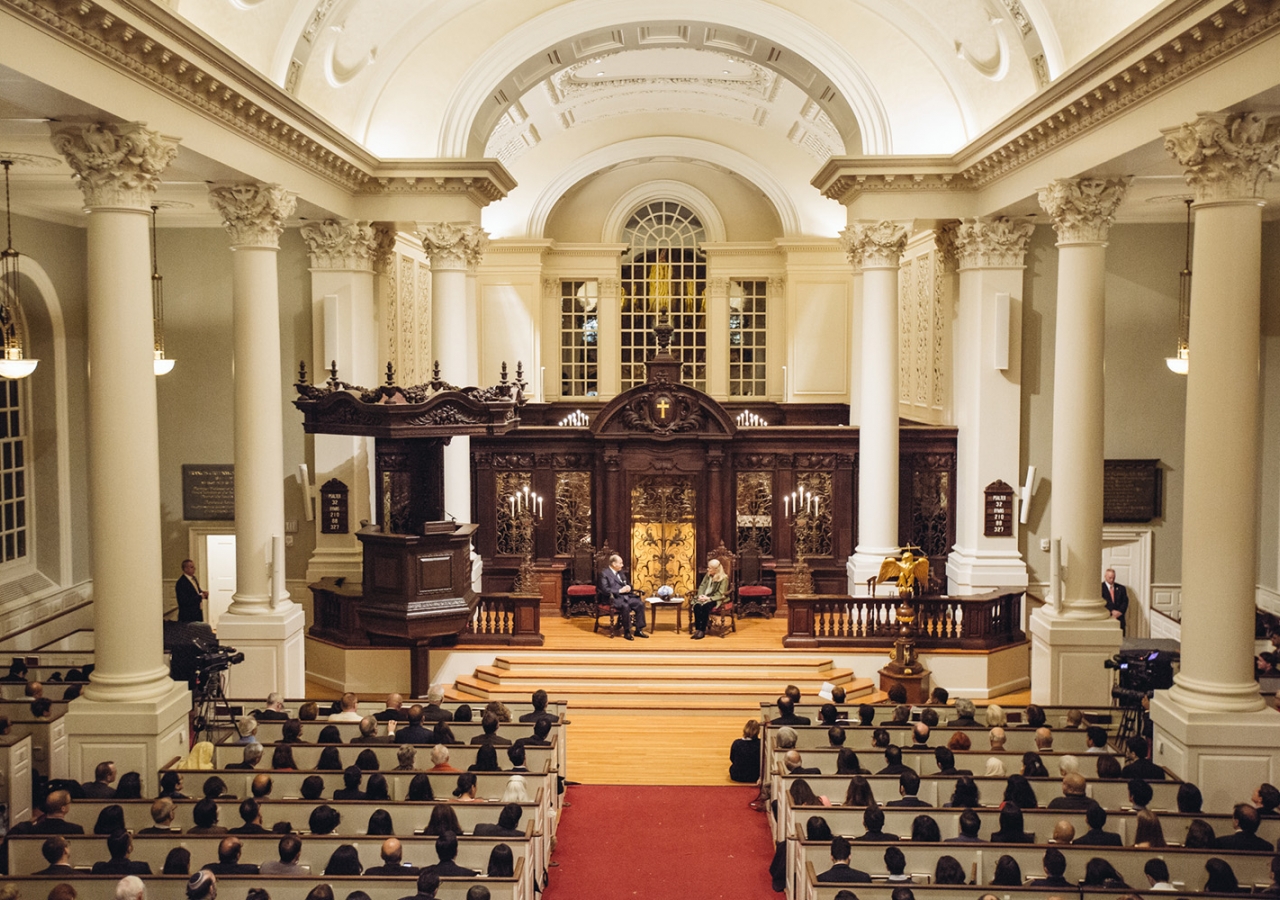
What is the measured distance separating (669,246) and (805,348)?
195 inches

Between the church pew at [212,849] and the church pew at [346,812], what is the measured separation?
60 centimetres

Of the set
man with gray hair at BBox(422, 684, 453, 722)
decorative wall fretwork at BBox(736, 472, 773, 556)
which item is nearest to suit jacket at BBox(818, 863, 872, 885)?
man with gray hair at BBox(422, 684, 453, 722)

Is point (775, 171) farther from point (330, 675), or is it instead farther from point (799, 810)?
point (799, 810)

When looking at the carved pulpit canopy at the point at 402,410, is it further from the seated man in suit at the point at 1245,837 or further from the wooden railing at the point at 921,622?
the seated man in suit at the point at 1245,837

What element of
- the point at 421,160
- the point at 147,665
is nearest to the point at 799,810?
the point at 147,665

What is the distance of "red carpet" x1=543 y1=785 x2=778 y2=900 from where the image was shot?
9586 mm

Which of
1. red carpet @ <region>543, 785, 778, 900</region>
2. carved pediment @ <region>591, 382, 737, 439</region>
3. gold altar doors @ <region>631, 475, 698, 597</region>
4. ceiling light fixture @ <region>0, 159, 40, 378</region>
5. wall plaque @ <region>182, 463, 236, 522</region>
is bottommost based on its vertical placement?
red carpet @ <region>543, 785, 778, 900</region>

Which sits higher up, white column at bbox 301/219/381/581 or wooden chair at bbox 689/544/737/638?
white column at bbox 301/219/381/581

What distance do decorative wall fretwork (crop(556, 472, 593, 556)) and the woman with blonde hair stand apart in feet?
9.80

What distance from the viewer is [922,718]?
11156 millimetres

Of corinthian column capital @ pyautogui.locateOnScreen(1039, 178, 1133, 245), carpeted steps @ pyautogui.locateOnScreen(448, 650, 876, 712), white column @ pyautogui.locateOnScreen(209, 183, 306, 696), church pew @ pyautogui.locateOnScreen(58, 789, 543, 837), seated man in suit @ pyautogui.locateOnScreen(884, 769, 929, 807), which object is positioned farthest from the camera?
carpeted steps @ pyautogui.locateOnScreen(448, 650, 876, 712)

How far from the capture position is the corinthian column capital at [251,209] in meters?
13.3

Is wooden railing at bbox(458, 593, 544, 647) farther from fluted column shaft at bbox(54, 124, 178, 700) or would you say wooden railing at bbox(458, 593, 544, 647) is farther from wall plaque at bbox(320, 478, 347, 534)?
fluted column shaft at bbox(54, 124, 178, 700)

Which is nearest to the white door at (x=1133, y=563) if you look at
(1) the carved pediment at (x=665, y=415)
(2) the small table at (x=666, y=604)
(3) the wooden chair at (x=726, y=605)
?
(3) the wooden chair at (x=726, y=605)
